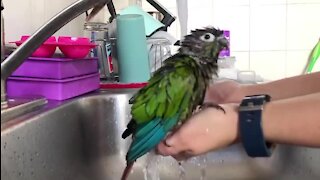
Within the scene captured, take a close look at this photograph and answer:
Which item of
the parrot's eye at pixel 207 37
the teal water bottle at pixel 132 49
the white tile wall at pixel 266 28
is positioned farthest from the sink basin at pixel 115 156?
the white tile wall at pixel 266 28

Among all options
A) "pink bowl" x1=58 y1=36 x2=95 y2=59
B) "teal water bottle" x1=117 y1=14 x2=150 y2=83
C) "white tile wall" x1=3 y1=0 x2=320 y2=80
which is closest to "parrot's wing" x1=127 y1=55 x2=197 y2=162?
"pink bowl" x1=58 y1=36 x2=95 y2=59

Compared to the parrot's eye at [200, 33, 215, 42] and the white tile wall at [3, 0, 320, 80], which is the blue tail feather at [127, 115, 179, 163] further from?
the white tile wall at [3, 0, 320, 80]

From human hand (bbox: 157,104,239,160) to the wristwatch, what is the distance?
0.06 feet

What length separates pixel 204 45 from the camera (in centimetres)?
66

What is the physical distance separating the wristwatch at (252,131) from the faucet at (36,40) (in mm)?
241

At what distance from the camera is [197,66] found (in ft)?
2.05

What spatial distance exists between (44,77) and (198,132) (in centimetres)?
31

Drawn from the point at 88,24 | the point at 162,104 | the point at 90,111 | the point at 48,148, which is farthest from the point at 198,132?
the point at 88,24

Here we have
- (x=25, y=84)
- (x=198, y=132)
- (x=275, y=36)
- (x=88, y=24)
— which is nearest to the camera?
(x=198, y=132)

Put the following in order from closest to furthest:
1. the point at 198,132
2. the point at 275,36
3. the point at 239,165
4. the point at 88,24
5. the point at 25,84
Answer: the point at 198,132 → the point at 25,84 → the point at 239,165 → the point at 88,24 → the point at 275,36

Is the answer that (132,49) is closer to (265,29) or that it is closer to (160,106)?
(160,106)

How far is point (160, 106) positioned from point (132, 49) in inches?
19.0

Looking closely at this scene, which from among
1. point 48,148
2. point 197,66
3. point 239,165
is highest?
point 197,66

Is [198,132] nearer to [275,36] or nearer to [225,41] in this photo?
[225,41]
